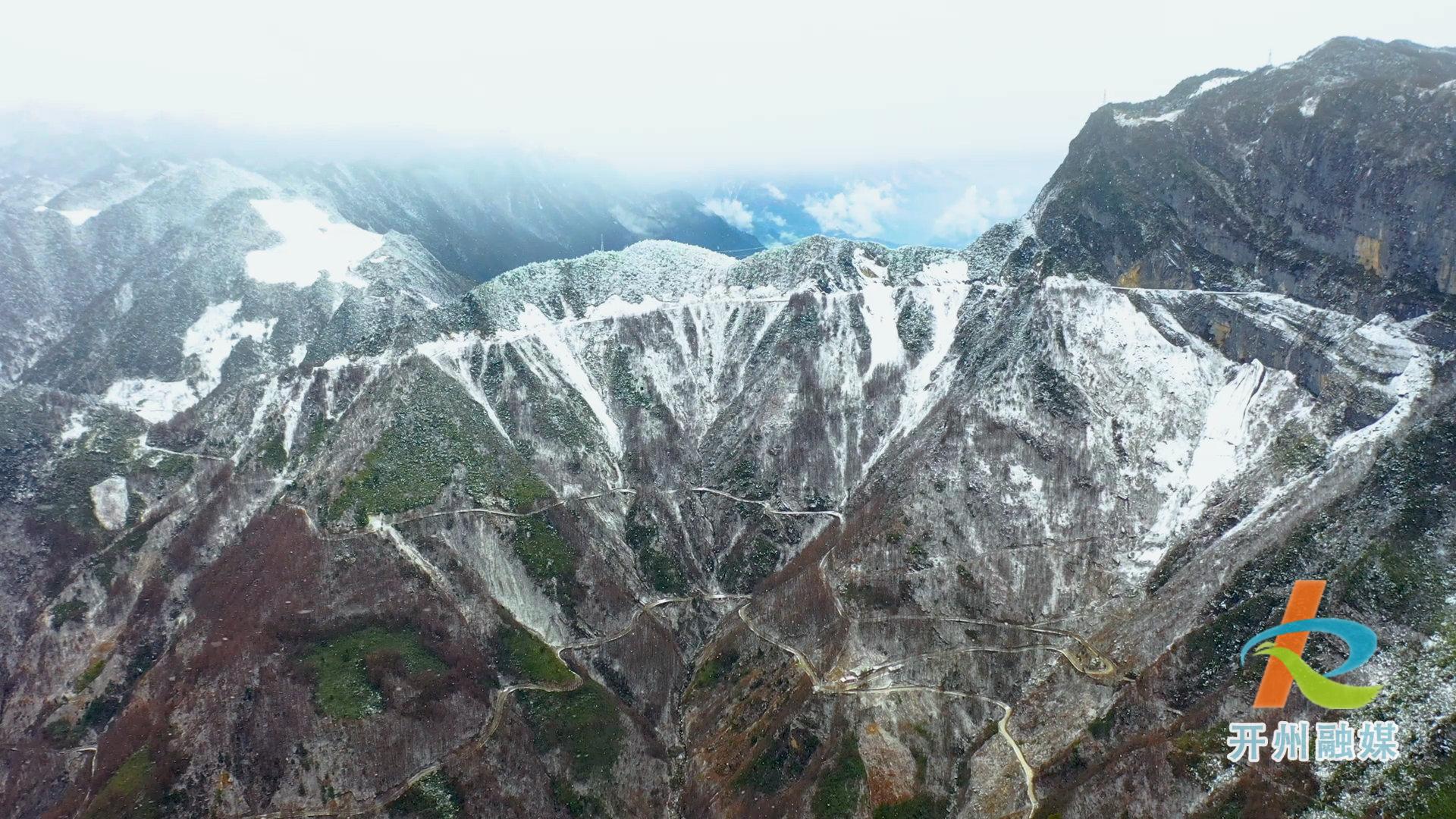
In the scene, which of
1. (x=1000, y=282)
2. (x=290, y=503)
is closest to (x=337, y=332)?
(x=290, y=503)

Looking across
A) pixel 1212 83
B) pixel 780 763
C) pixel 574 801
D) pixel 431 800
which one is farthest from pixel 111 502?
pixel 1212 83

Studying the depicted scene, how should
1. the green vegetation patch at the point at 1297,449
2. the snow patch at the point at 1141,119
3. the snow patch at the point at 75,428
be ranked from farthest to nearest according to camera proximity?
the snow patch at the point at 1141,119
the snow patch at the point at 75,428
the green vegetation patch at the point at 1297,449

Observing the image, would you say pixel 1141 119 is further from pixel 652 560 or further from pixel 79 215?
pixel 79 215

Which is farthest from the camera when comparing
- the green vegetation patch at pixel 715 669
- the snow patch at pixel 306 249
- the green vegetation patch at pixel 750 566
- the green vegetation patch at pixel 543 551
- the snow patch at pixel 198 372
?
the snow patch at pixel 306 249

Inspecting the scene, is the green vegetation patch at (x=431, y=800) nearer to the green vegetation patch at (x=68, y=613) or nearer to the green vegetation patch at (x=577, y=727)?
the green vegetation patch at (x=577, y=727)

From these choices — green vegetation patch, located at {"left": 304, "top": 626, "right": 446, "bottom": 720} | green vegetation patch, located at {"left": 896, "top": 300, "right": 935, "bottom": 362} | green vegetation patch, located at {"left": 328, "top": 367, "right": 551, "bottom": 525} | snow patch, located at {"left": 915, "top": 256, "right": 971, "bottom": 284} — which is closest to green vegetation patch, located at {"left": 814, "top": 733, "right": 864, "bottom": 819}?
green vegetation patch, located at {"left": 304, "top": 626, "right": 446, "bottom": 720}

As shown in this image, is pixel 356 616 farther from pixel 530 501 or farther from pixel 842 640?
pixel 842 640

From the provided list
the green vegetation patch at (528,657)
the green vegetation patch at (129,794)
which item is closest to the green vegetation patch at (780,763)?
the green vegetation patch at (528,657)
